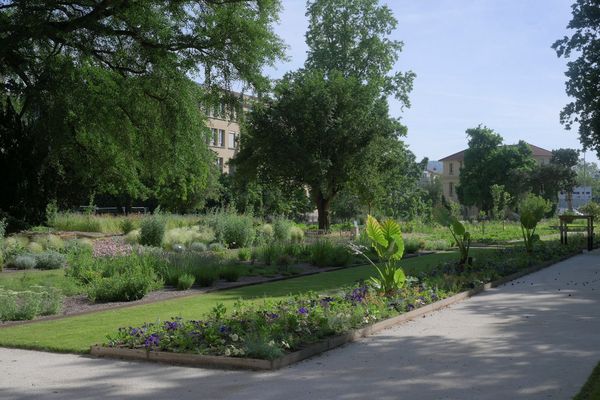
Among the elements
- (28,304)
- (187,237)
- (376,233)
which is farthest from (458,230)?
(187,237)

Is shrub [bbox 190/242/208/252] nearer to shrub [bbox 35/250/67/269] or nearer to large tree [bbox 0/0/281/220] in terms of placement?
large tree [bbox 0/0/281/220]

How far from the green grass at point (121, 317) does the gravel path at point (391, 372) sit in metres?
0.48

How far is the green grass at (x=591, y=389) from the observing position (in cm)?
556

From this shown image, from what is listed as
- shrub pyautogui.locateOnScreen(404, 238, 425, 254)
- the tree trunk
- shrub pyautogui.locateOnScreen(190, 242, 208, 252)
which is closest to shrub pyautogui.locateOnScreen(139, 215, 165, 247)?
shrub pyautogui.locateOnScreen(190, 242, 208, 252)

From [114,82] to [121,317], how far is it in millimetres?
14684

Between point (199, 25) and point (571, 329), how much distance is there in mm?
17934

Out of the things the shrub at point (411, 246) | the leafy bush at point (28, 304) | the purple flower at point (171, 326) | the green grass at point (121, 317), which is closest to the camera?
the purple flower at point (171, 326)

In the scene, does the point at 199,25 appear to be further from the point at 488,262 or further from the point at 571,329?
the point at 571,329

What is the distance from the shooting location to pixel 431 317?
403 inches

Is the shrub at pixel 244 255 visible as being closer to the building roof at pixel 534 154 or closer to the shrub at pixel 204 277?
the shrub at pixel 204 277

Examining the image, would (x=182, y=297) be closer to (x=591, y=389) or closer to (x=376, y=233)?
(x=376, y=233)

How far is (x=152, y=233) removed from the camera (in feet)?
76.7

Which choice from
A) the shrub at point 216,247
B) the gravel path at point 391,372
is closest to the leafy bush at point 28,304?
the gravel path at point 391,372

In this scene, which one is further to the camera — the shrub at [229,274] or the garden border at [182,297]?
the shrub at [229,274]
